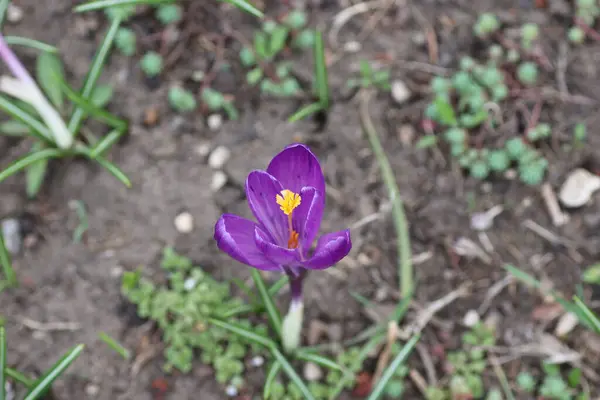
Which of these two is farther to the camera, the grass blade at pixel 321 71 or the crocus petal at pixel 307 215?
the grass blade at pixel 321 71

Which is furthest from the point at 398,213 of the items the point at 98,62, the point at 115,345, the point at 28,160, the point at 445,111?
the point at 28,160

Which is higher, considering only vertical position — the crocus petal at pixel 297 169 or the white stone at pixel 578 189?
the crocus petal at pixel 297 169

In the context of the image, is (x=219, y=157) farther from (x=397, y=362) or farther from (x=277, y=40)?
(x=397, y=362)

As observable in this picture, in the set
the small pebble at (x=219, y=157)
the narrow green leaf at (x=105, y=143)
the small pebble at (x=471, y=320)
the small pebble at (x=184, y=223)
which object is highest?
the narrow green leaf at (x=105, y=143)

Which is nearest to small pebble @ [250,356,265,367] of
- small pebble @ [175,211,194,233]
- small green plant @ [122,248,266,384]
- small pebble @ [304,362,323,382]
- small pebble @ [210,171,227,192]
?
small green plant @ [122,248,266,384]

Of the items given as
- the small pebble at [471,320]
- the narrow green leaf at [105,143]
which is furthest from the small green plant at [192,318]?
the small pebble at [471,320]

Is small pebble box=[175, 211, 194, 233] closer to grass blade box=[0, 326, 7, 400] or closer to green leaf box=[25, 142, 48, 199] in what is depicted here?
green leaf box=[25, 142, 48, 199]

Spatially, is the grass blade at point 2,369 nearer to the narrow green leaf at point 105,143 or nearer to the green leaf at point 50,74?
the narrow green leaf at point 105,143
